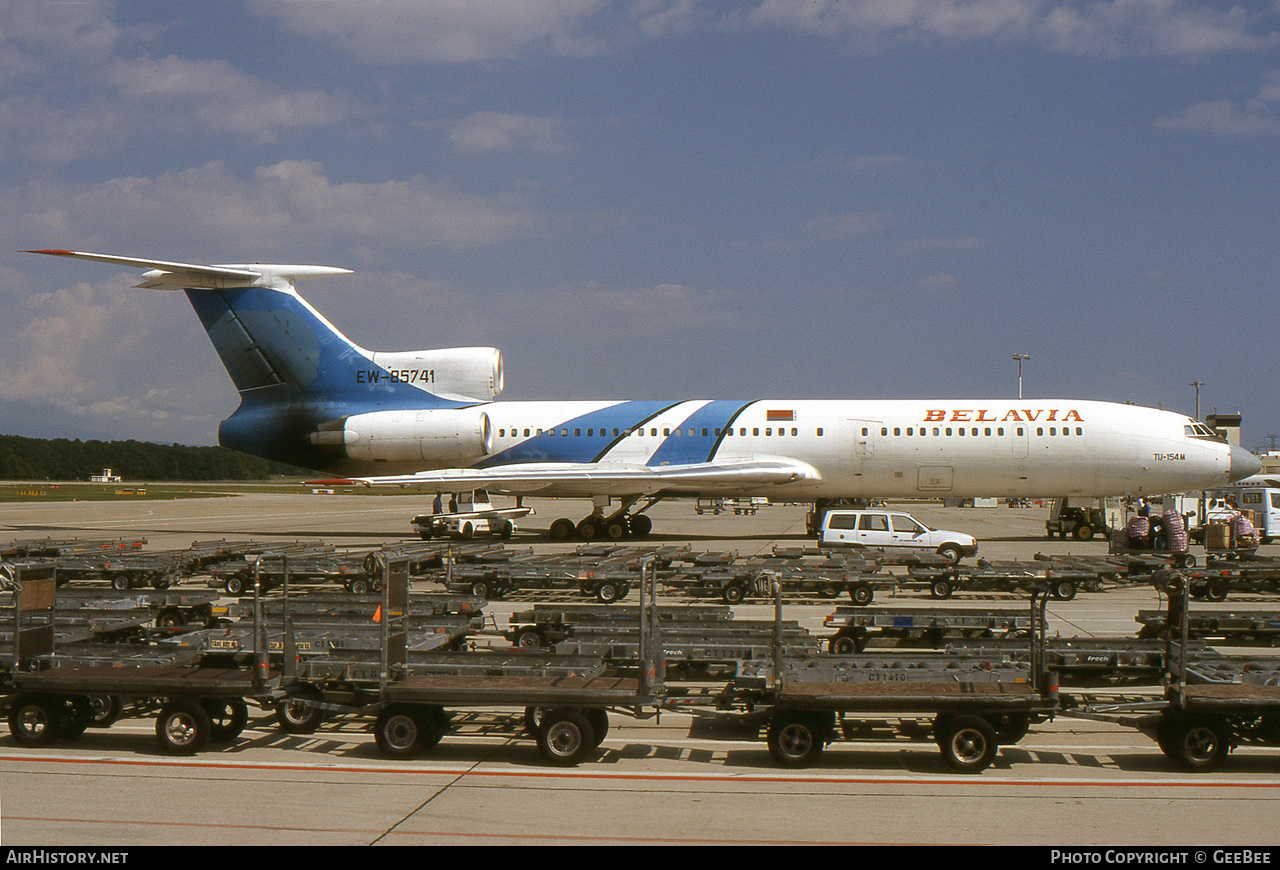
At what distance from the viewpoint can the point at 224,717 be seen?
10.4m

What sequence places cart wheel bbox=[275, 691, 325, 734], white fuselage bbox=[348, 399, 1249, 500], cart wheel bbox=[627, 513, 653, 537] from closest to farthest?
cart wheel bbox=[275, 691, 325, 734], white fuselage bbox=[348, 399, 1249, 500], cart wheel bbox=[627, 513, 653, 537]

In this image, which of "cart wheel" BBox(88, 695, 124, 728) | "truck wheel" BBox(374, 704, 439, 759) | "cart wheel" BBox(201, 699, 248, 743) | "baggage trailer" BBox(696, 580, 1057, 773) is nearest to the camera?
"baggage trailer" BBox(696, 580, 1057, 773)

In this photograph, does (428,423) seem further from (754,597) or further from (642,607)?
(642,607)

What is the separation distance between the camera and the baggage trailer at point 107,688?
9758mm

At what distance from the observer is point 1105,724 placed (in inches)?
452

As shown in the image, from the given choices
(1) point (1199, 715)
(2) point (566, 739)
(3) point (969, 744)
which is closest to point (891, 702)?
(3) point (969, 744)

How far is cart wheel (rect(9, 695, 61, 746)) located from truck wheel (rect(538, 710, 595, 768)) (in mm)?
4841

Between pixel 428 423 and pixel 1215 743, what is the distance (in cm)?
3010

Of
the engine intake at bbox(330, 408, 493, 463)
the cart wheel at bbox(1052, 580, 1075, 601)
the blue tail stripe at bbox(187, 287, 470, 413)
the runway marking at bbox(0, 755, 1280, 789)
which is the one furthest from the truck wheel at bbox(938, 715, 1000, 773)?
the blue tail stripe at bbox(187, 287, 470, 413)

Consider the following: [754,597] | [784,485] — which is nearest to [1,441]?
[784,485]

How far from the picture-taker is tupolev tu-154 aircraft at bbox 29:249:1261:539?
111 feet

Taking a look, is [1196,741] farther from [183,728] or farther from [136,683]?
[136,683]

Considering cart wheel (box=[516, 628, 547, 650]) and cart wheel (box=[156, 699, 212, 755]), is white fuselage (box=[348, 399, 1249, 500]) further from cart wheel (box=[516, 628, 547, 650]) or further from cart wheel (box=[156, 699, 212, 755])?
cart wheel (box=[156, 699, 212, 755])

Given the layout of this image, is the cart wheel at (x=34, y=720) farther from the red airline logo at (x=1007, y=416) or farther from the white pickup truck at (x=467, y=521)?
the red airline logo at (x=1007, y=416)
